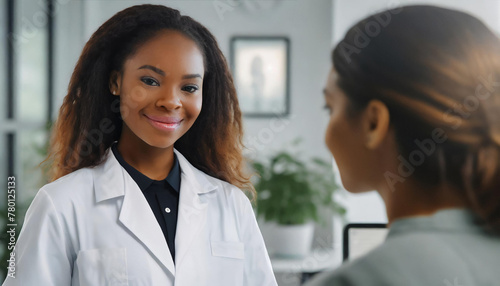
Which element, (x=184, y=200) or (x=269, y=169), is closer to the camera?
(x=184, y=200)

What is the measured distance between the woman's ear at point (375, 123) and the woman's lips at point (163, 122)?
63 centimetres

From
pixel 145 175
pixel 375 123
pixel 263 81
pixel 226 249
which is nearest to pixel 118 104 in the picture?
pixel 145 175

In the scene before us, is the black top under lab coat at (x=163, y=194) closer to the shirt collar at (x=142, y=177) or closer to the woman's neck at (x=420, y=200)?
the shirt collar at (x=142, y=177)

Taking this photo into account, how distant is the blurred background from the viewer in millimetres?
2793

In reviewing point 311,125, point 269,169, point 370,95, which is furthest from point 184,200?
point 311,125

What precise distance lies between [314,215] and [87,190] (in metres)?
2.16

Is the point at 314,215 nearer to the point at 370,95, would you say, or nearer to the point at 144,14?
the point at 144,14

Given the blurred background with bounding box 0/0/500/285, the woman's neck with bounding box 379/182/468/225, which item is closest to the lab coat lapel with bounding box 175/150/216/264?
the woman's neck with bounding box 379/182/468/225

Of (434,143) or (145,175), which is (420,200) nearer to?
(434,143)

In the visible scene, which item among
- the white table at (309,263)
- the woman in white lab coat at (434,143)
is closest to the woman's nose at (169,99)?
the woman in white lab coat at (434,143)

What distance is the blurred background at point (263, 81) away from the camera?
2.79 metres

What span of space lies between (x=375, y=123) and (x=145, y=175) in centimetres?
77

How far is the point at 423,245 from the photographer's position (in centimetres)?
40

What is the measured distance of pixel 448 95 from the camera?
0.41m
